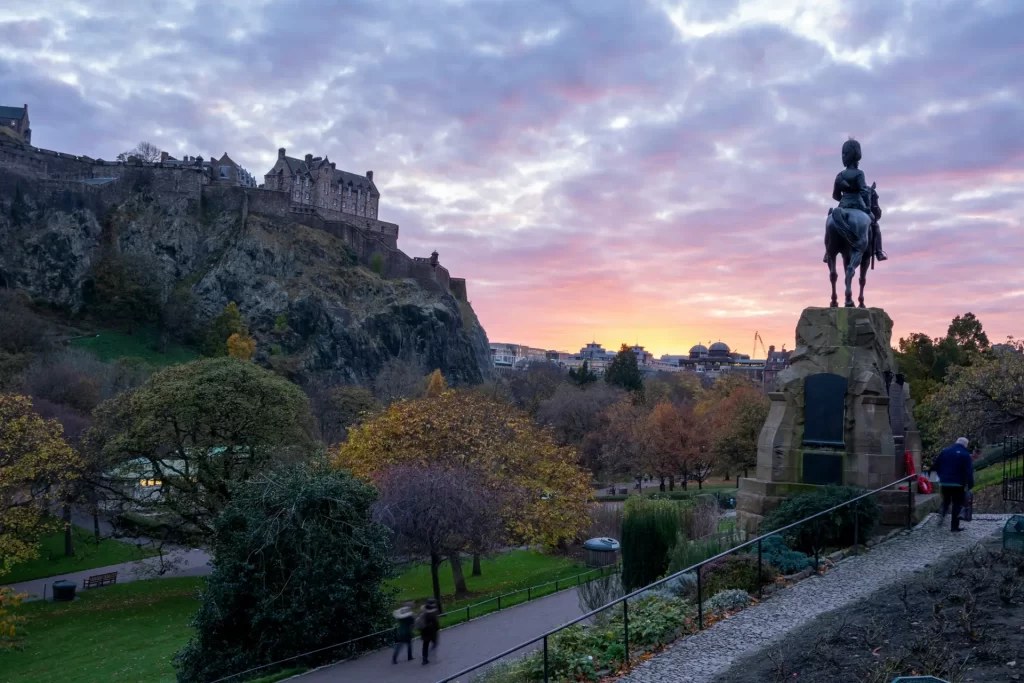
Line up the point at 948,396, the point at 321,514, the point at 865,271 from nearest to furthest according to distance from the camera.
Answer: the point at 865,271 < the point at 321,514 < the point at 948,396

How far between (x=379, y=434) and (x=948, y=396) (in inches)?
689

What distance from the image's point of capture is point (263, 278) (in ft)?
288

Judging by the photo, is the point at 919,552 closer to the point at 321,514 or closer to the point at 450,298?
the point at 321,514

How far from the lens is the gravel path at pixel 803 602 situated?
7602 mm

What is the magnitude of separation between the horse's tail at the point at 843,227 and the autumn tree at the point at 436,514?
11590 millimetres

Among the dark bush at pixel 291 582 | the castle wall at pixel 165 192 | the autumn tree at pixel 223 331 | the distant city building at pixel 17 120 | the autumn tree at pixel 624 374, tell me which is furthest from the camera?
the distant city building at pixel 17 120

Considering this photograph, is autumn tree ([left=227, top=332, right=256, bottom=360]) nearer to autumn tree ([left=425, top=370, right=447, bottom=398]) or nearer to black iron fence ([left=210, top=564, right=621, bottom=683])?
autumn tree ([left=425, top=370, right=447, bottom=398])

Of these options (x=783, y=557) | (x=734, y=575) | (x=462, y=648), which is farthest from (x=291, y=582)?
(x=783, y=557)

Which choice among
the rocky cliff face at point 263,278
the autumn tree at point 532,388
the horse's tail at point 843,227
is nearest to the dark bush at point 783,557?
the horse's tail at point 843,227

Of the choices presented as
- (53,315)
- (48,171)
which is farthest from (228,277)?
(48,171)

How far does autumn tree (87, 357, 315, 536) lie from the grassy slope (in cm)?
289

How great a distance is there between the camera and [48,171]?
89.6 m

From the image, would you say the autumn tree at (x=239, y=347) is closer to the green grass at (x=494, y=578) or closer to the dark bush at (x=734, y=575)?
the green grass at (x=494, y=578)

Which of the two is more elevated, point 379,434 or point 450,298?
point 450,298
